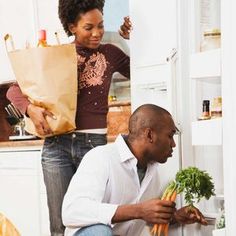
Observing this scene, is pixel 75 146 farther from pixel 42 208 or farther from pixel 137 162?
pixel 42 208

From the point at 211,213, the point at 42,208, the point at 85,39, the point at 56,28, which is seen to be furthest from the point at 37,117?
the point at 56,28

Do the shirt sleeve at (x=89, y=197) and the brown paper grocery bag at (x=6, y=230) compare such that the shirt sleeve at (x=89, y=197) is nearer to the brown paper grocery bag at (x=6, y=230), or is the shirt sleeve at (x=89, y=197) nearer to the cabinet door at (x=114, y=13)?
the brown paper grocery bag at (x=6, y=230)

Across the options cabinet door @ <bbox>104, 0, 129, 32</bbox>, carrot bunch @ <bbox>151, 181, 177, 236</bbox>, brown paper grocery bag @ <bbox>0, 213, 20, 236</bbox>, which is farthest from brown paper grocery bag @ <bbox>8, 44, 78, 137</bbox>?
cabinet door @ <bbox>104, 0, 129, 32</bbox>

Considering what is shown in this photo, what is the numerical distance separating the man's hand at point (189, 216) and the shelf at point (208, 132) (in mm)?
494

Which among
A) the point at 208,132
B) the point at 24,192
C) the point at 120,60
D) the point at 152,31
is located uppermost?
the point at 152,31

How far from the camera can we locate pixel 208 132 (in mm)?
1140

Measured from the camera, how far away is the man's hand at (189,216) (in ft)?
5.70

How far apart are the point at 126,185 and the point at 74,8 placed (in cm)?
76

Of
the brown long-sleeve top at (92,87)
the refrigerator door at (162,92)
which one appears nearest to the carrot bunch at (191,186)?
the refrigerator door at (162,92)

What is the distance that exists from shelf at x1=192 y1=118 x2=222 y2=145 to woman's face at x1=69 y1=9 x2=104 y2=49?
2.58ft

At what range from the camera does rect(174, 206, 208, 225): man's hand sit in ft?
5.70

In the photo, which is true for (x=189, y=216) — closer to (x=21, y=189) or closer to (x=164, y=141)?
(x=164, y=141)

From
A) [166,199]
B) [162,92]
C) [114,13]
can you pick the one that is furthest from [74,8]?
[114,13]

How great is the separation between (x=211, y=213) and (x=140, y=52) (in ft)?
2.40
